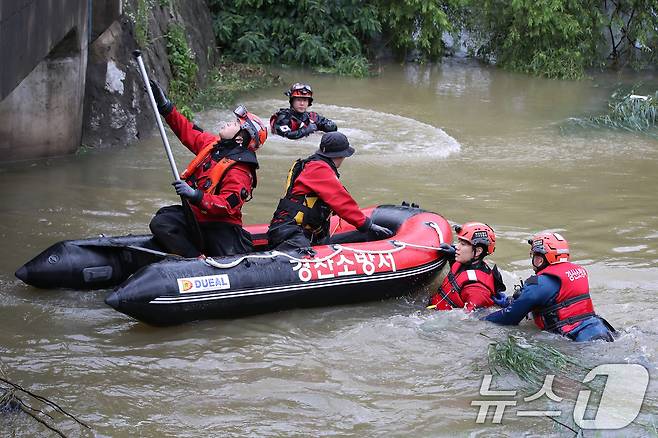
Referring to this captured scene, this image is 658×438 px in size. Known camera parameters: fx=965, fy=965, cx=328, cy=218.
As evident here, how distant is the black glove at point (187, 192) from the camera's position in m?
6.26

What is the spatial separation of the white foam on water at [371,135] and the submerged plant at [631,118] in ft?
7.26

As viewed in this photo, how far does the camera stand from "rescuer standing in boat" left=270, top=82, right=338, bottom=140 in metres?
10.7

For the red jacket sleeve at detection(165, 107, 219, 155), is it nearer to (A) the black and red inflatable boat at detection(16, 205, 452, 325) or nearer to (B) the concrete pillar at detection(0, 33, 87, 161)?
(A) the black and red inflatable boat at detection(16, 205, 452, 325)

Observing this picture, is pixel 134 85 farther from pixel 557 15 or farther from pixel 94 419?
pixel 557 15

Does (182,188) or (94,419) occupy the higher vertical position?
(182,188)

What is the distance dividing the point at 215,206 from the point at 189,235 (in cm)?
44

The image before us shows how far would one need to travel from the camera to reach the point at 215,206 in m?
6.46

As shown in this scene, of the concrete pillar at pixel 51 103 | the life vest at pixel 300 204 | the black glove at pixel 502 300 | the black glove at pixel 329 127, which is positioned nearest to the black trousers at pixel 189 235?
the life vest at pixel 300 204

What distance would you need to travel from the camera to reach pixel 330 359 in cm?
600

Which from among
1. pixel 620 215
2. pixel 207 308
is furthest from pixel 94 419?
pixel 620 215

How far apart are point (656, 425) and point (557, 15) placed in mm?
13632

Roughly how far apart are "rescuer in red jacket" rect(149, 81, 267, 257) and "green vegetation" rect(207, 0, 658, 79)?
9940mm

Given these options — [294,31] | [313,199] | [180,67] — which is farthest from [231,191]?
[294,31]

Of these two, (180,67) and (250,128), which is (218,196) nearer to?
(250,128)
